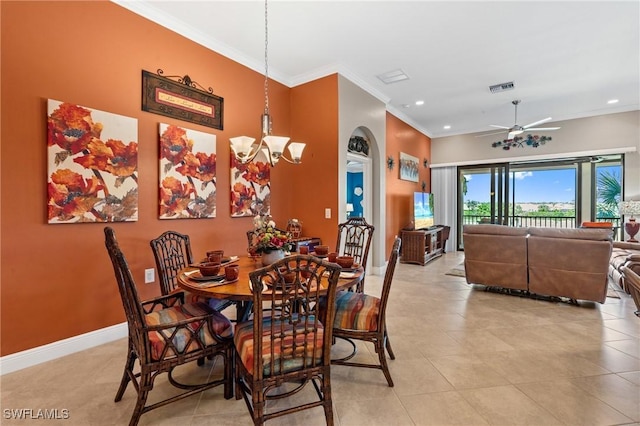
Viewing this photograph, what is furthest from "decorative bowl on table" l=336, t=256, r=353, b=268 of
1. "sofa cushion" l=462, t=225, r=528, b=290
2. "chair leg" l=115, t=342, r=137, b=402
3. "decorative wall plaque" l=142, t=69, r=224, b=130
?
"sofa cushion" l=462, t=225, r=528, b=290

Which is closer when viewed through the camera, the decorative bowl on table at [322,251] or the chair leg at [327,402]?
the chair leg at [327,402]

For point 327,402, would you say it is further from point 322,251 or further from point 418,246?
point 418,246

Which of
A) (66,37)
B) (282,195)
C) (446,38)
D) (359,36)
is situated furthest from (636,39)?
(66,37)

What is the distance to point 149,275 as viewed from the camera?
9.71 ft

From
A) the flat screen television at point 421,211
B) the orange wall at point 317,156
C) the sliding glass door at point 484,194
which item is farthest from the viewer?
the sliding glass door at point 484,194

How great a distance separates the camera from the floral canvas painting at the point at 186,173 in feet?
10.0

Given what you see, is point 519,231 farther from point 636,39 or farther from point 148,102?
point 148,102

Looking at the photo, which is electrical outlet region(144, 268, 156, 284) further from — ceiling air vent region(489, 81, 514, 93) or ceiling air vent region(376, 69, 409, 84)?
ceiling air vent region(489, 81, 514, 93)

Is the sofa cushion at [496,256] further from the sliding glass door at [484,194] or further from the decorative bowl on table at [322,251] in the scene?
the sliding glass door at [484,194]

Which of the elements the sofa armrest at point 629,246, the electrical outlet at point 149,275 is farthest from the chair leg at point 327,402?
the sofa armrest at point 629,246

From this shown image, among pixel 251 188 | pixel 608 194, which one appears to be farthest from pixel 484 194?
pixel 251 188

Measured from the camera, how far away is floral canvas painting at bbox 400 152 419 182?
6.68 meters

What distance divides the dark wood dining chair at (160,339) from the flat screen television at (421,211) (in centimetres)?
523

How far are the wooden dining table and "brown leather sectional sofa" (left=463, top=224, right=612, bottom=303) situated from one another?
2739 mm
